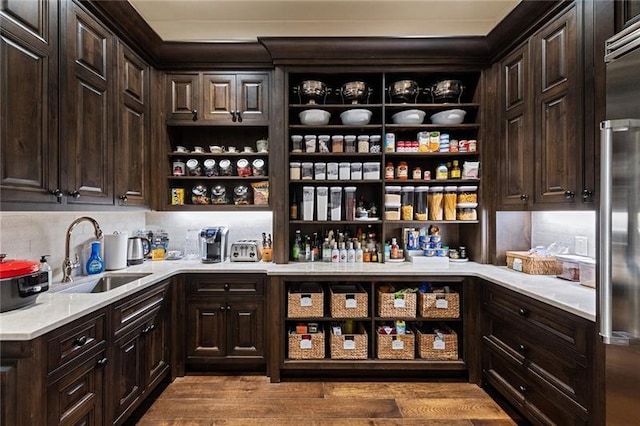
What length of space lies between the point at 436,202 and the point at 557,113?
1091 millimetres

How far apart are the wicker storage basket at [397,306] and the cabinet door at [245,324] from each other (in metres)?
0.97

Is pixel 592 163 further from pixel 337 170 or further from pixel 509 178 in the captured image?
pixel 337 170

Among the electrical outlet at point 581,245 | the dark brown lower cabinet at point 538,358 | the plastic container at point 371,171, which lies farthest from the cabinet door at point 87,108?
the electrical outlet at point 581,245

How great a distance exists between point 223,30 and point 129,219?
6.39 feet

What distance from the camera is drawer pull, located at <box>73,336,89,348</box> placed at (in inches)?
59.1

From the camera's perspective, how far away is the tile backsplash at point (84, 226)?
186 centimetres

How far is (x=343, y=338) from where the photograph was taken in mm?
2555

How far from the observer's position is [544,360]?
1810 mm

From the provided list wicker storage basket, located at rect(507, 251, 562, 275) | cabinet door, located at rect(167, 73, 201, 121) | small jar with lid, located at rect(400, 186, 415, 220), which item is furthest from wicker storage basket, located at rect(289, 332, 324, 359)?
cabinet door, located at rect(167, 73, 201, 121)

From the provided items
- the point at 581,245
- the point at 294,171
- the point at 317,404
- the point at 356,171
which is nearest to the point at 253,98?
the point at 294,171

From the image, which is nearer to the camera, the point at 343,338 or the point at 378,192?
the point at 343,338

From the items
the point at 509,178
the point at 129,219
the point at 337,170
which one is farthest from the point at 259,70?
the point at 509,178

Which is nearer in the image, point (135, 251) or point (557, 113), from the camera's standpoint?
point (557, 113)

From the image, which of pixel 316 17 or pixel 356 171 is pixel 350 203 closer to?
pixel 356 171
